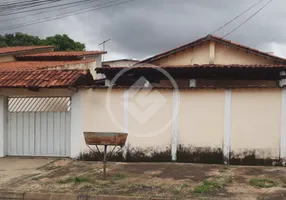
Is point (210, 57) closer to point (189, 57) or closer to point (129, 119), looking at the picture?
point (189, 57)

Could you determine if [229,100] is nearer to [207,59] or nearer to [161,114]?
[161,114]

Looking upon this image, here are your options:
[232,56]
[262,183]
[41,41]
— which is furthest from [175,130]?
[41,41]

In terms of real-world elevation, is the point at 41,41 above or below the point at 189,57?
above

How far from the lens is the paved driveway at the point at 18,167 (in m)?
8.43

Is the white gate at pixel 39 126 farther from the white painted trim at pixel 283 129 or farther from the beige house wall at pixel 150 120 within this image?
the white painted trim at pixel 283 129

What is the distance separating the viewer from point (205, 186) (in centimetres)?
A: 712

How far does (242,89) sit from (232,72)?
2618 mm

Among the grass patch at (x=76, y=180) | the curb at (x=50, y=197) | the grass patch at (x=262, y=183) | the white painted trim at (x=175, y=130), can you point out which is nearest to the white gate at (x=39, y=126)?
the grass patch at (x=76, y=180)

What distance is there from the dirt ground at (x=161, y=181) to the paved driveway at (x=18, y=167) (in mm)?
209

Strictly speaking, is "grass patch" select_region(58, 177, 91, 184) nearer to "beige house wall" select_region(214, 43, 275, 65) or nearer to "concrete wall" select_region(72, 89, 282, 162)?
"concrete wall" select_region(72, 89, 282, 162)

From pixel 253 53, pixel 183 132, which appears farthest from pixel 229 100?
pixel 253 53

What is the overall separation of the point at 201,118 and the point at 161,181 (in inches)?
107

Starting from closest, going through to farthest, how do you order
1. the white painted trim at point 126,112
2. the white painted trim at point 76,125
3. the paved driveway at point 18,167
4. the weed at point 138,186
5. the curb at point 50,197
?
the curb at point 50,197, the weed at point 138,186, the paved driveway at point 18,167, the white painted trim at point 126,112, the white painted trim at point 76,125

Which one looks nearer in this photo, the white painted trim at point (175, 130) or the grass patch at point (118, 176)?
the grass patch at point (118, 176)
